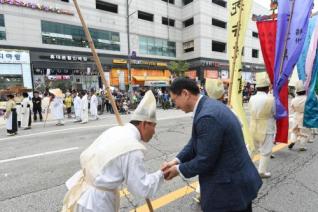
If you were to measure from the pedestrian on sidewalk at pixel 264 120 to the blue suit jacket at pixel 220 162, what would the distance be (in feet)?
9.38

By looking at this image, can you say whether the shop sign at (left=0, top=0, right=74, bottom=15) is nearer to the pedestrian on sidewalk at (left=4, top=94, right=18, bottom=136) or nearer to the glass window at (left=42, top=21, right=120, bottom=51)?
the glass window at (left=42, top=21, right=120, bottom=51)

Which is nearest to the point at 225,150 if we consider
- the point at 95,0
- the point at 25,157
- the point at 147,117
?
the point at 147,117

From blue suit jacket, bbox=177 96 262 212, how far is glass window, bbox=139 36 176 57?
3296cm

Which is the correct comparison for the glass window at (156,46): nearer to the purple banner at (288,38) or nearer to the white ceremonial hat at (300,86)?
the white ceremonial hat at (300,86)

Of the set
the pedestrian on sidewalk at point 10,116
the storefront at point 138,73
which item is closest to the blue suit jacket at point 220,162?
the pedestrian on sidewalk at point 10,116

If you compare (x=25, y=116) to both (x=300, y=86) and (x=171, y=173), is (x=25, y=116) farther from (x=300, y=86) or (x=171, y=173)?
(x=171, y=173)

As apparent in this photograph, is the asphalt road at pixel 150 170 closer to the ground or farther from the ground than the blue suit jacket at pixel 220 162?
closer to the ground

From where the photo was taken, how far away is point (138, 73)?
33688mm

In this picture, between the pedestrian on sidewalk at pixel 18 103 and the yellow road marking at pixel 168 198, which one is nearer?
the yellow road marking at pixel 168 198

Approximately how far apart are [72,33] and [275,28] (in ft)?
83.3

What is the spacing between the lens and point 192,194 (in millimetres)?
4078

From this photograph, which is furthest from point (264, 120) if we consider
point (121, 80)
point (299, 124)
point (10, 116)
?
point (121, 80)

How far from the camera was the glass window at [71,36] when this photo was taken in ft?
84.9

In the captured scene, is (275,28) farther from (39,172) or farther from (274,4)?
(39,172)
